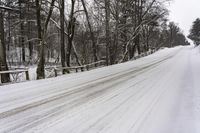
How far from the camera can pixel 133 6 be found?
1578 inches

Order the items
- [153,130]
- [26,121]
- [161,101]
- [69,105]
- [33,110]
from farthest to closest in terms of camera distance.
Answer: [161,101], [69,105], [33,110], [26,121], [153,130]

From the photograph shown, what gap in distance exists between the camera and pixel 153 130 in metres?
5.52

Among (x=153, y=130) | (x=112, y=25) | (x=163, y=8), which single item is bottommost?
(x=153, y=130)

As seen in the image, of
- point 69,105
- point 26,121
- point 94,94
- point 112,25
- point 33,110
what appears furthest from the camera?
point 112,25

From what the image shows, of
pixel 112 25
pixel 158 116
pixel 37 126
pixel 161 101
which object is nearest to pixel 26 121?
pixel 37 126

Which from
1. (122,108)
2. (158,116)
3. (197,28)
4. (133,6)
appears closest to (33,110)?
(122,108)

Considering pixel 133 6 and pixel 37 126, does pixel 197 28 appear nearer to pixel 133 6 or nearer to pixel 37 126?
pixel 133 6

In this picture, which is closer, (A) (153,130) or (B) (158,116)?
(A) (153,130)

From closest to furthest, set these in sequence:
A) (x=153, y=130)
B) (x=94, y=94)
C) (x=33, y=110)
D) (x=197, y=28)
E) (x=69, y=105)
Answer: (x=153, y=130) < (x=33, y=110) < (x=69, y=105) < (x=94, y=94) < (x=197, y=28)

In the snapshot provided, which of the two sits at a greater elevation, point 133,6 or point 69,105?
point 133,6

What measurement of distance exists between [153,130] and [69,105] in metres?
2.96

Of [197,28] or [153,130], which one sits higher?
[197,28]

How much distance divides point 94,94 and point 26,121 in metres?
3.50

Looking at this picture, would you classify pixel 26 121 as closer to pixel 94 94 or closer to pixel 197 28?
pixel 94 94
